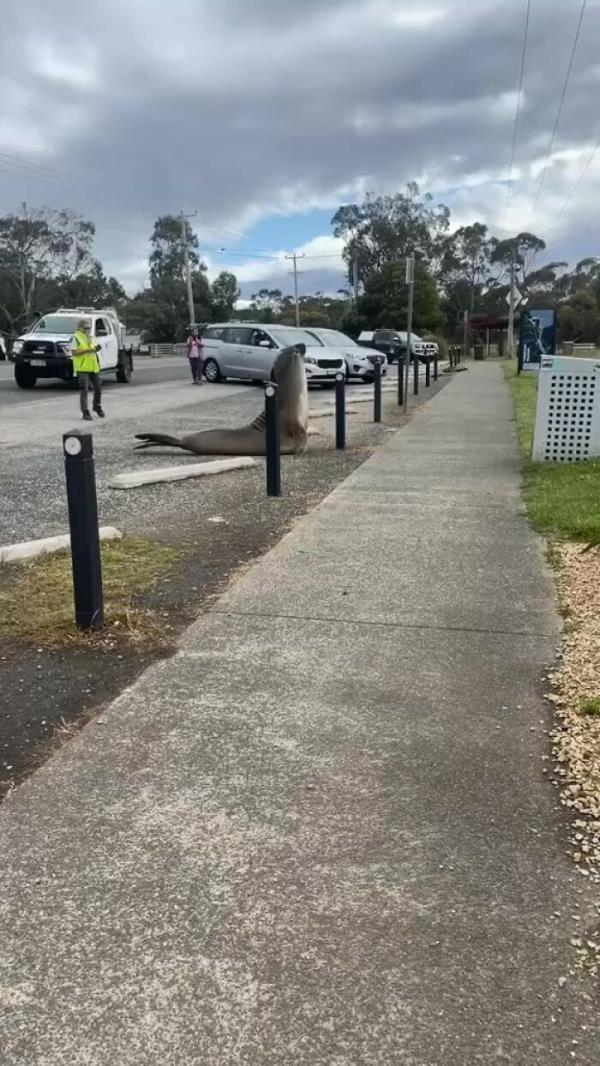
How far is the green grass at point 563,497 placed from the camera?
6652 mm

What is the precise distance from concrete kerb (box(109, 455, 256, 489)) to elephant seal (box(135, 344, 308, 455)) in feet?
1.43

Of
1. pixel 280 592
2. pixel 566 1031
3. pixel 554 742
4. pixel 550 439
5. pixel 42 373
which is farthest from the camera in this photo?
pixel 42 373

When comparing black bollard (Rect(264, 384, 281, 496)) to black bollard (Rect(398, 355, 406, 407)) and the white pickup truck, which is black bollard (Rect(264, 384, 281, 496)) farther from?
the white pickup truck

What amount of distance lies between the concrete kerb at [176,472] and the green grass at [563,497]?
3175 mm

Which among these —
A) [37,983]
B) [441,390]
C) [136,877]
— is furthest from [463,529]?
[441,390]

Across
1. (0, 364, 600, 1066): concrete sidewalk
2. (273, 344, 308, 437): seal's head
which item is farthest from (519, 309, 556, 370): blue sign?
(0, 364, 600, 1066): concrete sidewalk

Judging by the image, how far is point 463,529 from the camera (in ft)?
22.3

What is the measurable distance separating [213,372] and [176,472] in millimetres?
16731

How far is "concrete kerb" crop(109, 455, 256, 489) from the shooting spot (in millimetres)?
8664

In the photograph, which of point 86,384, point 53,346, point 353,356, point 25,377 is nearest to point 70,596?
point 86,384

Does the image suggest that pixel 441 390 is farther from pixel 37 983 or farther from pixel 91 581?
pixel 37 983

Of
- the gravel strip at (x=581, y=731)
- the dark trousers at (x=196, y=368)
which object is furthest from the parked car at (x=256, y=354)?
the gravel strip at (x=581, y=731)

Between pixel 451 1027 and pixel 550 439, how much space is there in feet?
28.4

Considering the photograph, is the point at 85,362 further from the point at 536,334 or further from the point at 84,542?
the point at 536,334
